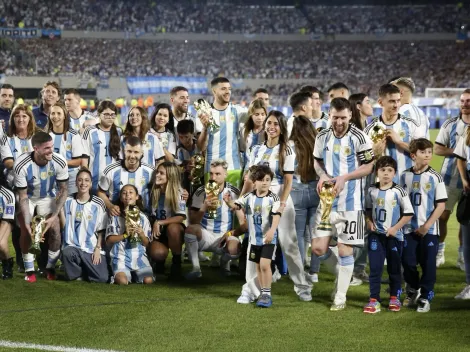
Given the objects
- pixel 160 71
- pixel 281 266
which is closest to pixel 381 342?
pixel 281 266

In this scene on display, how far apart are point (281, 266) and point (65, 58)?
4543 cm

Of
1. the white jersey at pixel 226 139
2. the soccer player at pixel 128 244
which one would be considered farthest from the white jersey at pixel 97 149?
the white jersey at pixel 226 139

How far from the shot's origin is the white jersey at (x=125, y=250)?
25.8 ft

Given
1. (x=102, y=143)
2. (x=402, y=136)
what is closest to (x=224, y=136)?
(x=102, y=143)

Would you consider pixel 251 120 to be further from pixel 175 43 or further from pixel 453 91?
pixel 175 43

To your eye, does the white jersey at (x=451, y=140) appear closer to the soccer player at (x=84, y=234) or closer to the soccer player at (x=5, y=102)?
the soccer player at (x=84, y=234)

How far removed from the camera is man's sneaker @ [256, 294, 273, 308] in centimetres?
669

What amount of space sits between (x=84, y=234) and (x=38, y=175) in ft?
2.59

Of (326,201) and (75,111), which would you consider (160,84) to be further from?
(326,201)

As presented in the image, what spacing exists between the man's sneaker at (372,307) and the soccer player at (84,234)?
2830 millimetres

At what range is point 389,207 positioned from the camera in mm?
6586

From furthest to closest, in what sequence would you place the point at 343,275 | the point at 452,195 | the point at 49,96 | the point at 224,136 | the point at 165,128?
the point at 49,96, the point at 165,128, the point at 452,195, the point at 224,136, the point at 343,275

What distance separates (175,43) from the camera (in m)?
53.5

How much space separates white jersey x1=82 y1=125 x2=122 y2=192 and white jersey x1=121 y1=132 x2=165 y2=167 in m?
0.18
